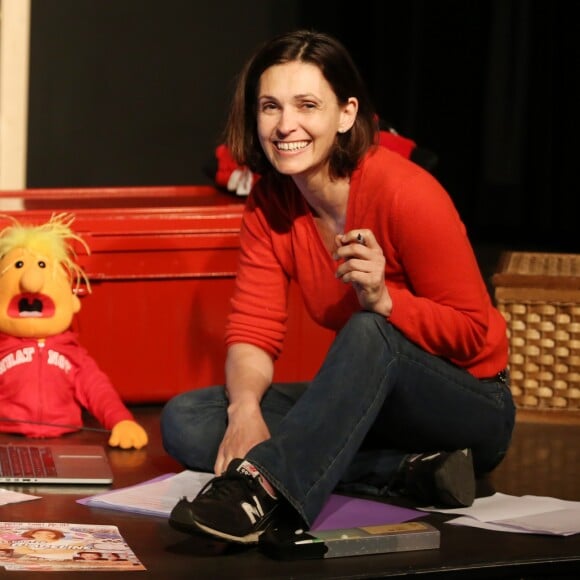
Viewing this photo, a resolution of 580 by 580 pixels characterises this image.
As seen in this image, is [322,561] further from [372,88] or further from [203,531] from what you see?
[372,88]

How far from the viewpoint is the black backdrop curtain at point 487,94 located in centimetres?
448

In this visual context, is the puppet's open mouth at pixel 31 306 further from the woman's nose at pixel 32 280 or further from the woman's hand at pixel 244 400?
the woman's hand at pixel 244 400

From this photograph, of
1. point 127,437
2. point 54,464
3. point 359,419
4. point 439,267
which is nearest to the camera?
point 359,419

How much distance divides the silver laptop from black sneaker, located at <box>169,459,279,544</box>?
412mm

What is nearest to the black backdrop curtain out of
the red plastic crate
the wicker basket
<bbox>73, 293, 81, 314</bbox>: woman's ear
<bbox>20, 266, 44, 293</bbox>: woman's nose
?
the wicker basket

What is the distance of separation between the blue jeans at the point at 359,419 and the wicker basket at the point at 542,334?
555 mm

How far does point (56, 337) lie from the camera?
2.53 metres

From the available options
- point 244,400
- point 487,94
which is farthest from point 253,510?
point 487,94

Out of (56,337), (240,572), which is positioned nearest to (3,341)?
(56,337)

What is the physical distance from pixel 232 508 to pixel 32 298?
2.88ft

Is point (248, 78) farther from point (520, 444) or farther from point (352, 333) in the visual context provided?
point (520, 444)

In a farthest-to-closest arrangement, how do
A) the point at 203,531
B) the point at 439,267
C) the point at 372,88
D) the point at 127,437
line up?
the point at 372,88
the point at 127,437
the point at 439,267
the point at 203,531

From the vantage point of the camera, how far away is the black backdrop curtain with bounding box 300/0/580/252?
448cm

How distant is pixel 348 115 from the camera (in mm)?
2104
